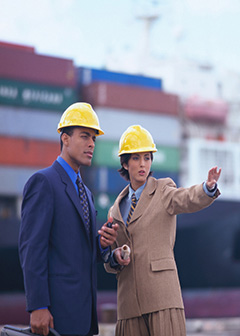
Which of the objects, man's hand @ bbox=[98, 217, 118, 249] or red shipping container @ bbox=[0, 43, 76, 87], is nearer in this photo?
man's hand @ bbox=[98, 217, 118, 249]

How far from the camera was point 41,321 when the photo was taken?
97.3 inches

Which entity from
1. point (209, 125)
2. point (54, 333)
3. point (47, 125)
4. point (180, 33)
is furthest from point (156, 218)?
point (180, 33)

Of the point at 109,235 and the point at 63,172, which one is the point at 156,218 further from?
the point at 63,172

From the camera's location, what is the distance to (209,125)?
18672 millimetres

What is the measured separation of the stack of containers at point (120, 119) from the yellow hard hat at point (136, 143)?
10549 millimetres

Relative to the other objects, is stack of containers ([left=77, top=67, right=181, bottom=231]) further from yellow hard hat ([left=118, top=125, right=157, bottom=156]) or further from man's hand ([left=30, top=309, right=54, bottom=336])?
man's hand ([left=30, top=309, right=54, bottom=336])

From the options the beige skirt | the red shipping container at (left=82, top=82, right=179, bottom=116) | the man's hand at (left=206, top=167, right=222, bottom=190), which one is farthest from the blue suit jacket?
the red shipping container at (left=82, top=82, right=179, bottom=116)

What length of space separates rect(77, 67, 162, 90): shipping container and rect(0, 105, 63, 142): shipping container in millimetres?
1796

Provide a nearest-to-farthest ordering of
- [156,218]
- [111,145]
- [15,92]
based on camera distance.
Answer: [156,218] < [15,92] < [111,145]

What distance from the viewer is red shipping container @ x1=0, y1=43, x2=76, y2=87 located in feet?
44.5

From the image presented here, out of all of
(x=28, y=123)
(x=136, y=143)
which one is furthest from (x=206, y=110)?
(x=136, y=143)

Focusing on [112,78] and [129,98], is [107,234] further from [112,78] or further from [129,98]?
[112,78]

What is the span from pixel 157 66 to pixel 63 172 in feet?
60.5

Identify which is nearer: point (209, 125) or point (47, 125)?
point (47, 125)
